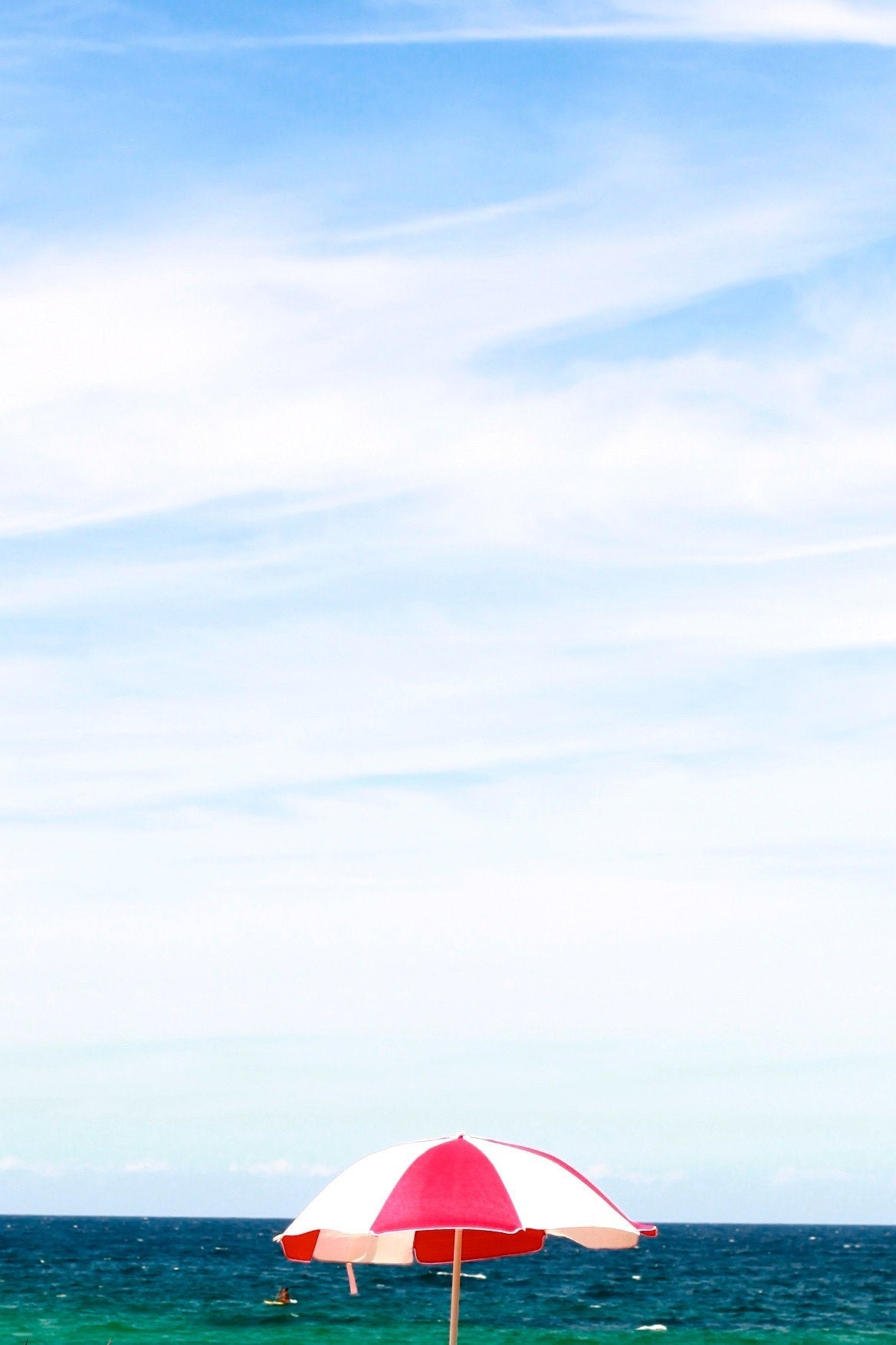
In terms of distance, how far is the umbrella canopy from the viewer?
32.2 ft

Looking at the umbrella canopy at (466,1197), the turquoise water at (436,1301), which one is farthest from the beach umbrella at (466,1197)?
the turquoise water at (436,1301)

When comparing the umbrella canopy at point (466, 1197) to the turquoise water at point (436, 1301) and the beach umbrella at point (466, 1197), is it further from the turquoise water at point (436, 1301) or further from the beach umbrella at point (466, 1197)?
the turquoise water at point (436, 1301)

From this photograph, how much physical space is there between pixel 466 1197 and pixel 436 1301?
63.6 meters

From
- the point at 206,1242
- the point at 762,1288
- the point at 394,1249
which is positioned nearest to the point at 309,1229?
the point at 394,1249

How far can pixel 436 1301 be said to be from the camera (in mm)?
68875

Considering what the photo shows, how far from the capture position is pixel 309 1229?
397 inches

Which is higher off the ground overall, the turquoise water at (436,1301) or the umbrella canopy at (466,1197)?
the umbrella canopy at (466,1197)

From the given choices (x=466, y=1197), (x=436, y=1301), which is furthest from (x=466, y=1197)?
(x=436, y=1301)

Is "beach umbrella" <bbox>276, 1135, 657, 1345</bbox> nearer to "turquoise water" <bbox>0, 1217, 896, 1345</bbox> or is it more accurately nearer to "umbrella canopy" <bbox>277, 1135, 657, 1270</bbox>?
"umbrella canopy" <bbox>277, 1135, 657, 1270</bbox>

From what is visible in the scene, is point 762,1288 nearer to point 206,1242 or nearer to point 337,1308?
point 337,1308

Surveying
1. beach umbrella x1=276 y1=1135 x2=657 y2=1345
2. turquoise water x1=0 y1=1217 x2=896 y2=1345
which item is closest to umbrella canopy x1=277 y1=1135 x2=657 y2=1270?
beach umbrella x1=276 y1=1135 x2=657 y2=1345

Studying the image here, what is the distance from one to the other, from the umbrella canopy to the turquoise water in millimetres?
44819

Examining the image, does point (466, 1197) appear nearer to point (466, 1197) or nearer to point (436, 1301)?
point (466, 1197)

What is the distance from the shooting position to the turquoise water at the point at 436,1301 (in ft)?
180
